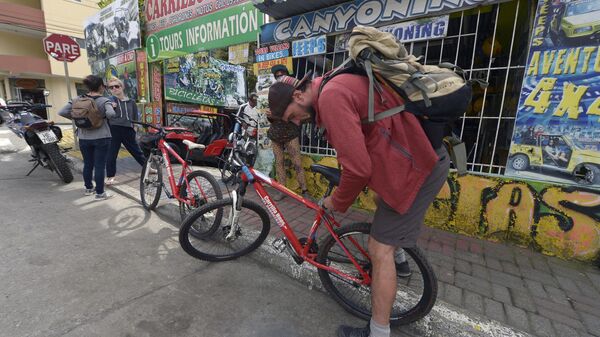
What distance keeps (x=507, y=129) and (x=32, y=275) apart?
5188mm

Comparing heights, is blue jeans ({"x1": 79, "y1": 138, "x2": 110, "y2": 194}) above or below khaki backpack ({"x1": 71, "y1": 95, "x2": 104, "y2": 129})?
below

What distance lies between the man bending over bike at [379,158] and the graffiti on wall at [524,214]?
1.86 m

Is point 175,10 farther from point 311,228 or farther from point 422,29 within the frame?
point 311,228

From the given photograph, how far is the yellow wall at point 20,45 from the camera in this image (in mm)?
19094


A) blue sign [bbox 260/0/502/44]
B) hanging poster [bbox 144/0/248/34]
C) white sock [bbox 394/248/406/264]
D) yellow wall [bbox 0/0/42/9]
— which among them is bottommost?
white sock [bbox 394/248/406/264]

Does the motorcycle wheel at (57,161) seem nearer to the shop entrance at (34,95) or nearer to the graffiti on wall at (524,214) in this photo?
the graffiti on wall at (524,214)

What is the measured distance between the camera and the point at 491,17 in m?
3.72

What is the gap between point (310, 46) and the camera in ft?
14.0

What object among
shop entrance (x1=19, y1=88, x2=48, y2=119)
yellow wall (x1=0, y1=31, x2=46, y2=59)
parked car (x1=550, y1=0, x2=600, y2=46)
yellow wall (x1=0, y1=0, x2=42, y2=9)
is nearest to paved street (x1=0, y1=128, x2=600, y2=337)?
parked car (x1=550, y1=0, x2=600, y2=46)

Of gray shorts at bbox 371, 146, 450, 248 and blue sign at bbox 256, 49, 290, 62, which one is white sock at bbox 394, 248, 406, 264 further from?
blue sign at bbox 256, 49, 290, 62

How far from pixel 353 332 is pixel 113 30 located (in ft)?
35.9

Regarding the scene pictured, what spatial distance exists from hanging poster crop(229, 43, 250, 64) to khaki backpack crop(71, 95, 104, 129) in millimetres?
2739

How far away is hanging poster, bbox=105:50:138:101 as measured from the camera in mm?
8625

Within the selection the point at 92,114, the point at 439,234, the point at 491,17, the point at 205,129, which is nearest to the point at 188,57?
the point at 205,129
